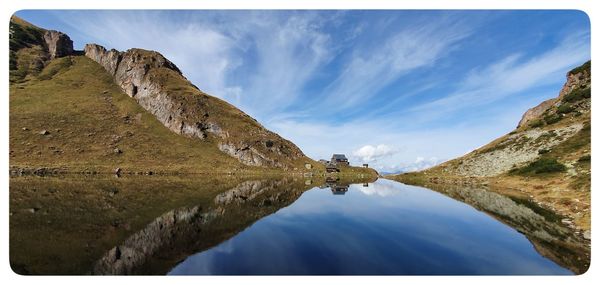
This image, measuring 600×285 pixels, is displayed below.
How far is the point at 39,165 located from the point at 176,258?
425ft

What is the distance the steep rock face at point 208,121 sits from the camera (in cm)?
16588

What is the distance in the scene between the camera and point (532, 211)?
43.7 metres

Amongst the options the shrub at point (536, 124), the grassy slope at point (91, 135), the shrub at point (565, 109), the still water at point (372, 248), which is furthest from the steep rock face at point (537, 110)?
the still water at point (372, 248)

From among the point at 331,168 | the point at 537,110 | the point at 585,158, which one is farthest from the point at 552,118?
the point at 331,168

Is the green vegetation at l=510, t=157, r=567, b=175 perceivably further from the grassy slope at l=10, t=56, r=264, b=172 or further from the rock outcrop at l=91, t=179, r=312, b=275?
the grassy slope at l=10, t=56, r=264, b=172

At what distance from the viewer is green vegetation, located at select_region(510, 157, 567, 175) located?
230 ft

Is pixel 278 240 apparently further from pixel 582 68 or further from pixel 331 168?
pixel 582 68

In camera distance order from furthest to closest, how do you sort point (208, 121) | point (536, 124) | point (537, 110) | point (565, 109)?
point (208, 121), point (537, 110), point (536, 124), point (565, 109)

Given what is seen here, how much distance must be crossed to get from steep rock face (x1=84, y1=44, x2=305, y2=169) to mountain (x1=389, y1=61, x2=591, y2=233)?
69799mm

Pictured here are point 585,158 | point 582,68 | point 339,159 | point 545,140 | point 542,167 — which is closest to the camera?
point 585,158

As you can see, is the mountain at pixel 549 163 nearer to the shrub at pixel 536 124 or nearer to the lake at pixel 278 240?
the shrub at pixel 536 124

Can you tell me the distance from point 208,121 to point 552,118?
15344 cm

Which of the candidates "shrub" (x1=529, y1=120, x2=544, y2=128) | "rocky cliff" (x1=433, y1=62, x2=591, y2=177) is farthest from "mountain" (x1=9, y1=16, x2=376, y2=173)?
"shrub" (x1=529, y1=120, x2=544, y2=128)

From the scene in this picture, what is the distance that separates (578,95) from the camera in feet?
368
